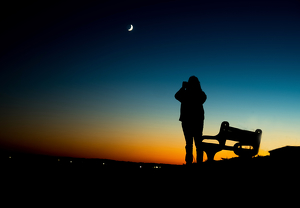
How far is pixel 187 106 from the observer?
4.85 m

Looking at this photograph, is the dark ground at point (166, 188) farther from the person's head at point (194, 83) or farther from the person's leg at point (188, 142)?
the person's head at point (194, 83)

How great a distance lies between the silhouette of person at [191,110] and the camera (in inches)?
189

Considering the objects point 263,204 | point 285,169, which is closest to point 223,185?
point 263,204

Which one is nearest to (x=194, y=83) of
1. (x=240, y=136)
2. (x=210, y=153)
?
(x=210, y=153)

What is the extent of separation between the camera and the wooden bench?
17.2 ft

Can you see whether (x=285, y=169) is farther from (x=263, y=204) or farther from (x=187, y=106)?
(x=187, y=106)

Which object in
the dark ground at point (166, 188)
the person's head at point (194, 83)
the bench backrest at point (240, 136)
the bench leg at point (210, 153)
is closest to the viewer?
the dark ground at point (166, 188)

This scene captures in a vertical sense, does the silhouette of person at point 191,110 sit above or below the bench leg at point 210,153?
above

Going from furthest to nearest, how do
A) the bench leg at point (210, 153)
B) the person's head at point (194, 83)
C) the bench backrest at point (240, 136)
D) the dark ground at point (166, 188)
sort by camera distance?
the bench backrest at point (240, 136) → the bench leg at point (210, 153) → the person's head at point (194, 83) → the dark ground at point (166, 188)

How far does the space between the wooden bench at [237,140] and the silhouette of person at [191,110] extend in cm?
48

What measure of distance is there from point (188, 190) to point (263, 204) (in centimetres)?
99

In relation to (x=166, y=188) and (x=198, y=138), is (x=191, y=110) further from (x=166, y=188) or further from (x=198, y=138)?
(x=166, y=188)

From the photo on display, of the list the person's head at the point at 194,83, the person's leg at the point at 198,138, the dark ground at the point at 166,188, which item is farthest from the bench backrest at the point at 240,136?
the dark ground at the point at 166,188

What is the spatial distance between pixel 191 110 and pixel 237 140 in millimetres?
2013
